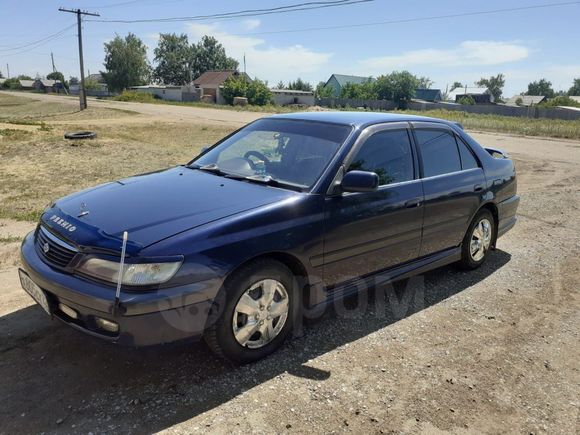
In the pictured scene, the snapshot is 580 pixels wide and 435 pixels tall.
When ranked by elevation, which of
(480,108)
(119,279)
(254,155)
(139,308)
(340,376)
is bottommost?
(340,376)

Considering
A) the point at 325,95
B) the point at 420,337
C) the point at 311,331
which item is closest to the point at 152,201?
the point at 311,331

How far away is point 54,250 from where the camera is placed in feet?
9.99

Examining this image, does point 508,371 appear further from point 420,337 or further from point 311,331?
point 311,331

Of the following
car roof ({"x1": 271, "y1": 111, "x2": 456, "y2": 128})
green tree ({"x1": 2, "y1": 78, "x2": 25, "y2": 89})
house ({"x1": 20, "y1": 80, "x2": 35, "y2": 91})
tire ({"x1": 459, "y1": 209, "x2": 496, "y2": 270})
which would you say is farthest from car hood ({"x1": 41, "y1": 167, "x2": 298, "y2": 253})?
house ({"x1": 20, "y1": 80, "x2": 35, "y2": 91})

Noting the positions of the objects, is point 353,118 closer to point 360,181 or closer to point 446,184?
point 360,181

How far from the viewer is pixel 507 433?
9.00 ft

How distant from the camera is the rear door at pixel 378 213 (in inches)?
140

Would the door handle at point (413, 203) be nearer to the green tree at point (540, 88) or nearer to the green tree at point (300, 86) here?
Answer: the green tree at point (300, 86)

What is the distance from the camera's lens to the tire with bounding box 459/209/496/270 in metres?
5.00

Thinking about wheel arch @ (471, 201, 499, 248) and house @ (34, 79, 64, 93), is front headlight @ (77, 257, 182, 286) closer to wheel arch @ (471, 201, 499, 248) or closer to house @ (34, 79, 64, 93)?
wheel arch @ (471, 201, 499, 248)

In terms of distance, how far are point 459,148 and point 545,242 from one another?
2.47 metres

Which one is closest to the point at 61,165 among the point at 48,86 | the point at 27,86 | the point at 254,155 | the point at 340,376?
the point at 254,155

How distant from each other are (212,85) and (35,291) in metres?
75.0

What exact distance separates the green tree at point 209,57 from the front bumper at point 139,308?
10629 centimetres
